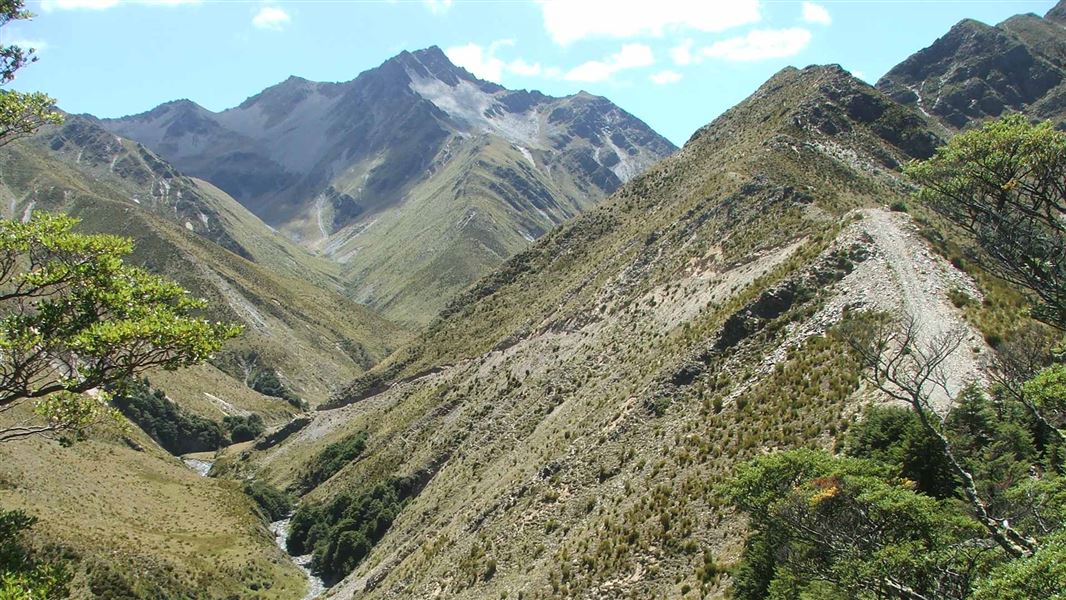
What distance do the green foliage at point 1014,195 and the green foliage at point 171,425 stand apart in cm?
11708

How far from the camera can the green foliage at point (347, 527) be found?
5903 cm

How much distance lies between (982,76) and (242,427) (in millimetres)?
183002

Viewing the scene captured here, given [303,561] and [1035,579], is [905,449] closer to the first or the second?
[1035,579]

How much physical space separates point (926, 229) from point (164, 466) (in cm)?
8752

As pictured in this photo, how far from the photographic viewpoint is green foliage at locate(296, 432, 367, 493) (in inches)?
3029

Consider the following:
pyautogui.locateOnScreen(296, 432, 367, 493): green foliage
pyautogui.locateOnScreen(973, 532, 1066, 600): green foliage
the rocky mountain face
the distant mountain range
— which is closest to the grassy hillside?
the distant mountain range

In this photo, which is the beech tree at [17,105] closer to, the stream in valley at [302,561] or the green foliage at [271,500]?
the stream in valley at [302,561]

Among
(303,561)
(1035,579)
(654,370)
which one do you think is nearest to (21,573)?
(1035,579)

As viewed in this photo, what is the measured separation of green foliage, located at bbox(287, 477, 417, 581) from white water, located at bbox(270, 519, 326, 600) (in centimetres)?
68

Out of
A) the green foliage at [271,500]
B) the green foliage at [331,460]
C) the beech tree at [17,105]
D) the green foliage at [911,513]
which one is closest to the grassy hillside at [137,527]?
the green foliage at [271,500]

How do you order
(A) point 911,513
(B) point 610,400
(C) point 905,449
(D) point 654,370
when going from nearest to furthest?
(A) point 911,513, (C) point 905,449, (D) point 654,370, (B) point 610,400

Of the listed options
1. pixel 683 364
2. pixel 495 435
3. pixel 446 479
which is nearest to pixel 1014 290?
pixel 683 364

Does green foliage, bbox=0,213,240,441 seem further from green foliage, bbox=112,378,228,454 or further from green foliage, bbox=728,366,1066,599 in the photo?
green foliage, bbox=112,378,228,454

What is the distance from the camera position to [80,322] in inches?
467
